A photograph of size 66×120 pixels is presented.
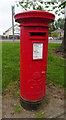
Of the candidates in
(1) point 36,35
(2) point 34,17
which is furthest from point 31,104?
(2) point 34,17

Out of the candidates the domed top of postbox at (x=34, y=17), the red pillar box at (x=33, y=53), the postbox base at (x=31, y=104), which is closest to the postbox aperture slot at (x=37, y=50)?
the red pillar box at (x=33, y=53)

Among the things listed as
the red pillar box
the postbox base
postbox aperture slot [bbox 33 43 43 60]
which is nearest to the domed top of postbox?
the red pillar box

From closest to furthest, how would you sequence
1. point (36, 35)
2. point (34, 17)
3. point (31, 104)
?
point (34, 17) → point (36, 35) → point (31, 104)

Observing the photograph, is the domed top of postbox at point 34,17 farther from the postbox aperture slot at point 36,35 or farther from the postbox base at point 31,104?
the postbox base at point 31,104

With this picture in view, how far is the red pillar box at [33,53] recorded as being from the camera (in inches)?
92.4

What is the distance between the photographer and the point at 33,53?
2.48 meters

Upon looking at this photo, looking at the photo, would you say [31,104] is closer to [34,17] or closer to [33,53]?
[33,53]

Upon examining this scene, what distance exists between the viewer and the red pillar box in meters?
2.35

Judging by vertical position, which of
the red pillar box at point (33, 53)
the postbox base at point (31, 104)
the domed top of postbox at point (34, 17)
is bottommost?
the postbox base at point (31, 104)

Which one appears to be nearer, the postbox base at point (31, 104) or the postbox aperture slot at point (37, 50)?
the postbox aperture slot at point (37, 50)

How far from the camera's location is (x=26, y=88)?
262 centimetres

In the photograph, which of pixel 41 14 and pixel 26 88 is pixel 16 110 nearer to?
pixel 26 88

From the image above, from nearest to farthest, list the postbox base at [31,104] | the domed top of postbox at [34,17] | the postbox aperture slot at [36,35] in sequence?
1. the domed top of postbox at [34,17]
2. the postbox aperture slot at [36,35]
3. the postbox base at [31,104]

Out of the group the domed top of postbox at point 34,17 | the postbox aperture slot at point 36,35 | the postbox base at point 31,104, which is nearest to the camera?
the domed top of postbox at point 34,17
